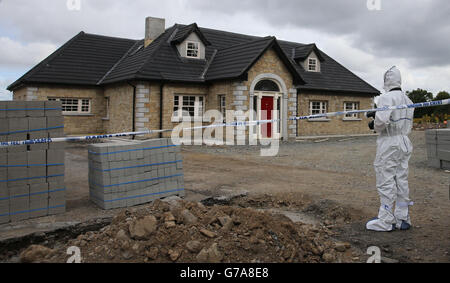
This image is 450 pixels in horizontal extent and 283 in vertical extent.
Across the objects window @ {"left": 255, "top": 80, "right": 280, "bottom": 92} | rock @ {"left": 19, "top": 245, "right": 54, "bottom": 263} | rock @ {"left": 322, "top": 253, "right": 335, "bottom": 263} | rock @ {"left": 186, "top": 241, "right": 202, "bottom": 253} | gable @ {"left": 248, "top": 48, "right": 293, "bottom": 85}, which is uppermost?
gable @ {"left": 248, "top": 48, "right": 293, "bottom": 85}

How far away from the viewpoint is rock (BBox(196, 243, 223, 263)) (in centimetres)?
394

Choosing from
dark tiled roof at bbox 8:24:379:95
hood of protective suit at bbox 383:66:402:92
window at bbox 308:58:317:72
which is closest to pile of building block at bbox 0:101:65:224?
hood of protective suit at bbox 383:66:402:92

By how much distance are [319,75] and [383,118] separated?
18.6 m

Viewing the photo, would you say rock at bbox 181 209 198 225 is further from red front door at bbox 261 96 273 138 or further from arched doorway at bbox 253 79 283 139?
red front door at bbox 261 96 273 138

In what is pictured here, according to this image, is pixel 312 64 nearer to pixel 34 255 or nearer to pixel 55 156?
pixel 55 156

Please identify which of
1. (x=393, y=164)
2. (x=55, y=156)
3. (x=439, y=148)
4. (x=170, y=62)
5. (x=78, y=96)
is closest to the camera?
(x=393, y=164)

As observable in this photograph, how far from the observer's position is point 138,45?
23.6 m

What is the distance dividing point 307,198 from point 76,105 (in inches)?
665

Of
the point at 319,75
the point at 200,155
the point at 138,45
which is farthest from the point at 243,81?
the point at 138,45

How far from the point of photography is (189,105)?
62.0 feet

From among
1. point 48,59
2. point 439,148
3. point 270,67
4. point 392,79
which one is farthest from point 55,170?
point 48,59

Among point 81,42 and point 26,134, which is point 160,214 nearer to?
point 26,134

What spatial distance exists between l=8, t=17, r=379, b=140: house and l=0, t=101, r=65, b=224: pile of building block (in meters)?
11.6

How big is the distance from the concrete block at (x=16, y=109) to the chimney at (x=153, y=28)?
54.7 ft
